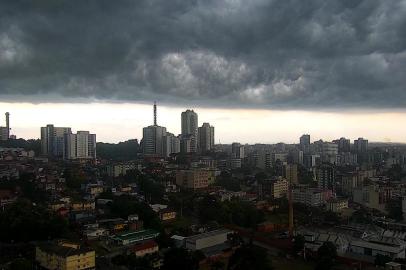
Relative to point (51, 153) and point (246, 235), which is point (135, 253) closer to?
point (246, 235)

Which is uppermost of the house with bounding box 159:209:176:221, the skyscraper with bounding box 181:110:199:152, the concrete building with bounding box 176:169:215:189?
the skyscraper with bounding box 181:110:199:152

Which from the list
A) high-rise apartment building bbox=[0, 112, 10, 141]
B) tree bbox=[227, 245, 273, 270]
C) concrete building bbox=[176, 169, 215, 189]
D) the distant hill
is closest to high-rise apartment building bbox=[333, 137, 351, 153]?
the distant hill

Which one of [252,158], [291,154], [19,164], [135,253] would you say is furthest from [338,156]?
[135,253]

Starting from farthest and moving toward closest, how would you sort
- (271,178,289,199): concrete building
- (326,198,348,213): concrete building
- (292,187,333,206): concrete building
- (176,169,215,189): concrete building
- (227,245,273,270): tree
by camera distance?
1. (176,169,215,189): concrete building
2. (271,178,289,199): concrete building
3. (292,187,333,206): concrete building
4. (326,198,348,213): concrete building
5. (227,245,273,270): tree

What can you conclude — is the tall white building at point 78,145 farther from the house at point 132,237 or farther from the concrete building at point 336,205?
the house at point 132,237

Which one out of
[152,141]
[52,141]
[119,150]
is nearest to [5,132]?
[52,141]

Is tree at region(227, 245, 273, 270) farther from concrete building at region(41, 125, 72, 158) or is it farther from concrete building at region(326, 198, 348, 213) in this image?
concrete building at region(41, 125, 72, 158)

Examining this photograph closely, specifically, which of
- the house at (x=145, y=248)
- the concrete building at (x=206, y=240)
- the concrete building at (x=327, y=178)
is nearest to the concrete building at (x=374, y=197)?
the concrete building at (x=327, y=178)

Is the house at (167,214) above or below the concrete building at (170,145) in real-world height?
below
